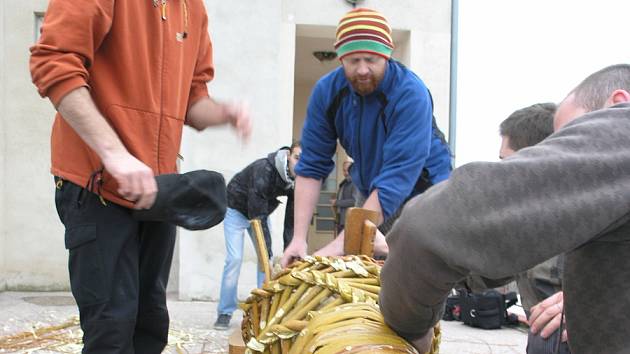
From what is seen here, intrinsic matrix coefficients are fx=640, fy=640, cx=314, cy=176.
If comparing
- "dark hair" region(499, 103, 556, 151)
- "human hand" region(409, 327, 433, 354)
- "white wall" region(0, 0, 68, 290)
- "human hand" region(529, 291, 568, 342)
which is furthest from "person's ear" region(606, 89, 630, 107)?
"white wall" region(0, 0, 68, 290)

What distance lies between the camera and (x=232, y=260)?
5941 millimetres

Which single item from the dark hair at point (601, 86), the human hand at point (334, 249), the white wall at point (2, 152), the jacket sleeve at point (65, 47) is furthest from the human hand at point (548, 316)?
the white wall at point (2, 152)

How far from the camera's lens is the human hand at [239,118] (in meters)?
2.21

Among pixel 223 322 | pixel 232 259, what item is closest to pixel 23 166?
pixel 232 259

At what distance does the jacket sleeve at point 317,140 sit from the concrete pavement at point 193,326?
2080 mm

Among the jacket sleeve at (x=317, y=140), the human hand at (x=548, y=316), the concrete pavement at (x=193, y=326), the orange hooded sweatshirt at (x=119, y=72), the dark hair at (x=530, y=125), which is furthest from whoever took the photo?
the concrete pavement at (x=193, y=326)

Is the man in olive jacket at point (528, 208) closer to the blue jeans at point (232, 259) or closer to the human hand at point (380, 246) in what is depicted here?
the human hand at point (380, 246)

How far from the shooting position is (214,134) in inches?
280

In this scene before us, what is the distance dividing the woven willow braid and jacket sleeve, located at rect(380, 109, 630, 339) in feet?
1.14

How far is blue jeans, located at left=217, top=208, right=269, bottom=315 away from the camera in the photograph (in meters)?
5.68

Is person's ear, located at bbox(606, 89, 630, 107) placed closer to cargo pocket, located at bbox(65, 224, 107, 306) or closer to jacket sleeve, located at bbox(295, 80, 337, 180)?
cargo pocket, located at bbox(65, 224, 107, 306)

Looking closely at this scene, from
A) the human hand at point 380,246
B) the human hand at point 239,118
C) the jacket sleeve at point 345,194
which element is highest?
the human hand at point 239,118

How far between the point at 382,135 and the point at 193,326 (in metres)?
3.48

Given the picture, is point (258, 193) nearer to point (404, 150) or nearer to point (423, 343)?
point (404, 150)
